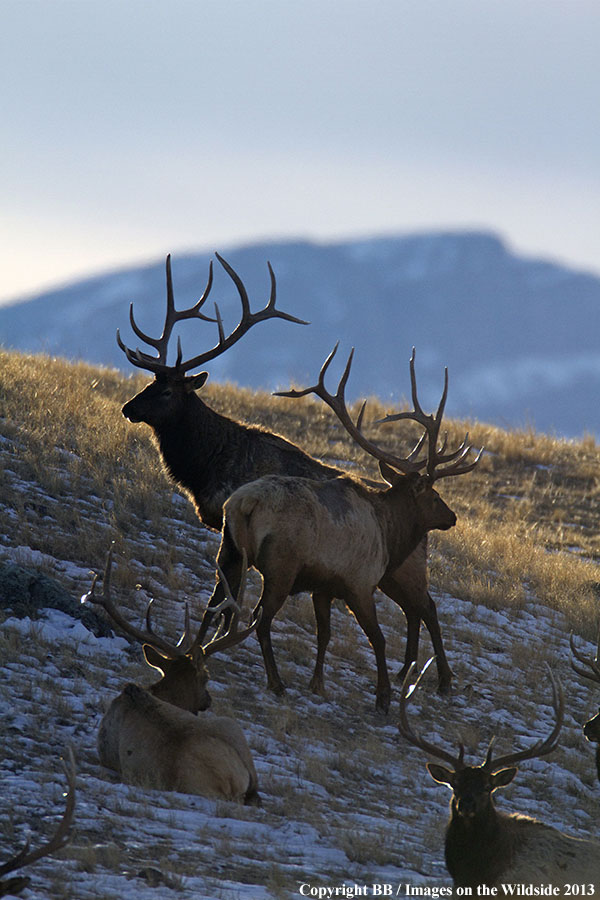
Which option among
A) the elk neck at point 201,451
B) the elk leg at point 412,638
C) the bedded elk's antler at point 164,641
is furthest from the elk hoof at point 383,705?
the elk neck at point 201,451

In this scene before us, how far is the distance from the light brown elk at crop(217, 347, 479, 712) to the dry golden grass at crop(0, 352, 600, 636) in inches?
84.7

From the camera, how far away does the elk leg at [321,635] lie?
28.8 feet

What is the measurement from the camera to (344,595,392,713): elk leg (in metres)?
8.70

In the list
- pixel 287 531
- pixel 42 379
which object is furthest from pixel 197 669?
pixel 42 379

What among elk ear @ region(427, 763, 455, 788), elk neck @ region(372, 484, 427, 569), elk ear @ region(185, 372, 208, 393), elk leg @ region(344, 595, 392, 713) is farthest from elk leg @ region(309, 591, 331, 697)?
elk ear @ region(427, 763, 455, 788)

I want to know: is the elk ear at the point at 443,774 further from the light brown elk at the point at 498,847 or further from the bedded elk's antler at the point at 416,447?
the bedded elk's antler at the point at 416,447

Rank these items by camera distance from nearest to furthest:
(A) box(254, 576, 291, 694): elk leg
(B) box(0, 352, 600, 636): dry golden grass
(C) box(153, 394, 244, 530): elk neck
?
(A) box(254, 576, 291, 694): elk leg → (C) box(153, 394, 244, 530): elk neck → (B) box(0, 352, 600, 636): dry golden grass

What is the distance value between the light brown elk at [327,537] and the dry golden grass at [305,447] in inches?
84.7

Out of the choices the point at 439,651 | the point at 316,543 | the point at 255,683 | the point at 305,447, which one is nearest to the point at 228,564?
the point at 316,543

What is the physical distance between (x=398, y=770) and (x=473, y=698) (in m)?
2.07

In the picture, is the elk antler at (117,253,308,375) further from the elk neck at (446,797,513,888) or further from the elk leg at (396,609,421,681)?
the elk neck at (446,797,513,888)

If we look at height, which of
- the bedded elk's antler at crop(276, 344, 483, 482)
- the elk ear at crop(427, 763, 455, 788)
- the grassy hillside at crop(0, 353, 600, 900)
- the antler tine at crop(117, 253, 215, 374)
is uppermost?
the antler tine at crop(117, 253, 215, 374)

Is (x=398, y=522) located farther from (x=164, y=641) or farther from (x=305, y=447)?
(x=305, y=447)

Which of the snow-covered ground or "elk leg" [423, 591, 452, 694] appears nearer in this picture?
the snow-covered ground
